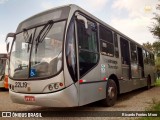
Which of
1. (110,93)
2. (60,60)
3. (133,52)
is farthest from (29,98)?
(133,52)

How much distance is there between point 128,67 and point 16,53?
5.45m

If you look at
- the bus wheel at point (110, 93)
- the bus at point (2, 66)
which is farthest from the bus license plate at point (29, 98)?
the bus at point (2, 66)

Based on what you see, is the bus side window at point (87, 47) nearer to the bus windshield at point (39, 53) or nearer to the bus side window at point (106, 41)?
the bus side window at point (106, 41)

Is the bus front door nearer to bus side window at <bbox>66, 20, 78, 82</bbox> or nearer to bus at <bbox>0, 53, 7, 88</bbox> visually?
bus side window at <bbox>66, 20, 78, 82</bbox>

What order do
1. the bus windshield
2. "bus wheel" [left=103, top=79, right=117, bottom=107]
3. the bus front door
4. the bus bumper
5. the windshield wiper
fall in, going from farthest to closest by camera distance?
the bus front door < "bus wheel" [left=103, top=79, right=117, bottom=107] < the windshield wiper < the bus windshield < the bus bumper

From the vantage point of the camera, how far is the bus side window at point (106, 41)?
7949mm

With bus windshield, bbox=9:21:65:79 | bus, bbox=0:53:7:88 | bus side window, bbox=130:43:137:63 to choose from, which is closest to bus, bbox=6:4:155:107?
bus windshield, bbox=9:21:65:79

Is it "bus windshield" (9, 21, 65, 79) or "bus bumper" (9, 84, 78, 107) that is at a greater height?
"bus windshield" (9, 21, 65, 79)

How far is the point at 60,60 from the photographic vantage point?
19.2 ft

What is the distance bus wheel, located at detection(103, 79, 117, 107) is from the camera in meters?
7.92

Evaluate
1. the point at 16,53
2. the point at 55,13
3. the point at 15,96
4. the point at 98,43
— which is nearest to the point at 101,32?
the point at 98,43

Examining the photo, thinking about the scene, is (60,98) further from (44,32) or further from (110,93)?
(110,93)

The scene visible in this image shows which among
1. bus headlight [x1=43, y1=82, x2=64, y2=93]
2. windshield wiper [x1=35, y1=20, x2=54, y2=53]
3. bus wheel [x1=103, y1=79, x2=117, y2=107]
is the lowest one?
bus wheel [x1=103, y1=79, x2=117, y2=107]

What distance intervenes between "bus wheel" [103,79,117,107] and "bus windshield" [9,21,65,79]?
2684mm
